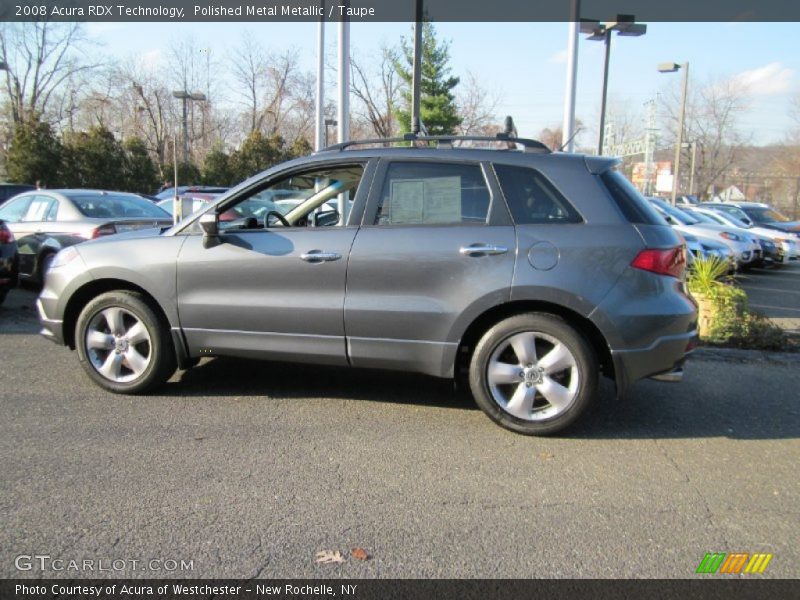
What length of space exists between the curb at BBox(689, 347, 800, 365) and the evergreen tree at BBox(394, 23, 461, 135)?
24.7 metres

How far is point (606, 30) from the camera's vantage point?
13.4 m

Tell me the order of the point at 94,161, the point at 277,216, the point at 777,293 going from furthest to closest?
the point at 94,161, the point at 777,293, the point at 277,216

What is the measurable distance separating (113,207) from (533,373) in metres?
6.90

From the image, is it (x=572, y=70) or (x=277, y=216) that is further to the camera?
(x=572, y=70)

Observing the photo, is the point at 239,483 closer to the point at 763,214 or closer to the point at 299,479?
the point at 299,479

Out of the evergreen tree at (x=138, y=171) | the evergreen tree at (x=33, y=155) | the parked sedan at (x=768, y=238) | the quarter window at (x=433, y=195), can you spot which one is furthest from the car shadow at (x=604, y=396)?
the evergreen tree at (x=138, y=171)

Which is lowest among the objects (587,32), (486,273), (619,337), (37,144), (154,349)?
(154,349)

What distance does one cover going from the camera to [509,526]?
301 cm

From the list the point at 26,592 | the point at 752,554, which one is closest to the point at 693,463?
the point at 752,554

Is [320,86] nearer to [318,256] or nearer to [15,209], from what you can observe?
[15,209]

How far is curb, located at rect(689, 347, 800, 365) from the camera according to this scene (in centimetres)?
613

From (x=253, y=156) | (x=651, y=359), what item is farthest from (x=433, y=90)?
(x=651, y=359)

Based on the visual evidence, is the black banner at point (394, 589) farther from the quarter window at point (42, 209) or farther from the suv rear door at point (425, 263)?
the quarter window at point (42, 209)

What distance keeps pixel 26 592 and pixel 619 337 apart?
3363 millimetres
